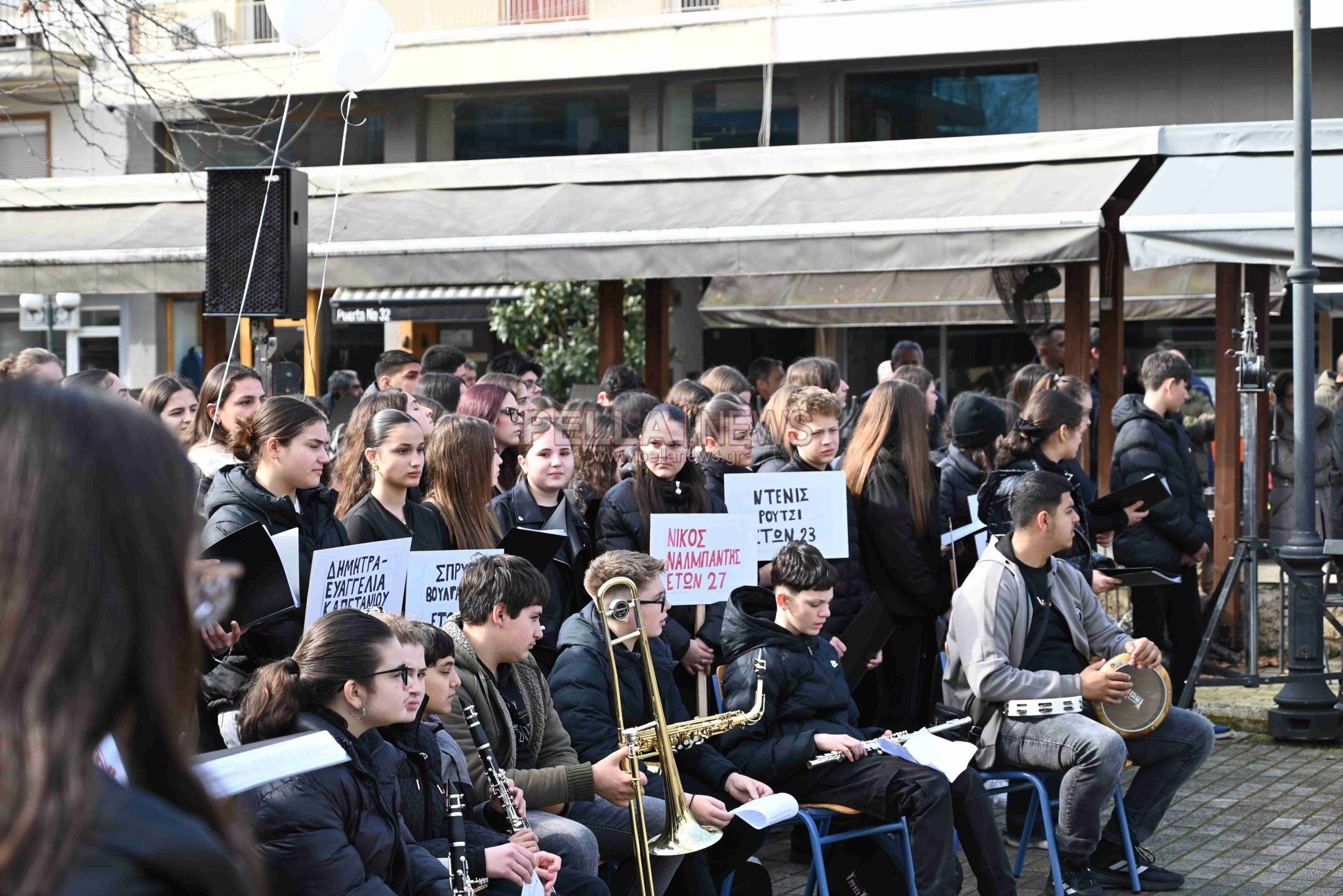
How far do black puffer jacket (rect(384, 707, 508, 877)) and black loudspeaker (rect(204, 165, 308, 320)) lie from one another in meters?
4.35

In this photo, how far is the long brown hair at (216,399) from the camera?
691 cm

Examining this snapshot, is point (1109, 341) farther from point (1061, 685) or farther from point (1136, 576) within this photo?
point (1061, 685)

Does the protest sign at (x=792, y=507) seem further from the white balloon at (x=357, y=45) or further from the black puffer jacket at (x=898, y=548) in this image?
the white balloon at (x=357, y=45)

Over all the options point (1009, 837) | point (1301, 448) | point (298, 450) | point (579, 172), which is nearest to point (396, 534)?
point (298, 450)

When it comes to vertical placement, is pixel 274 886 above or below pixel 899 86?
below

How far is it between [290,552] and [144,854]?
4.05 m

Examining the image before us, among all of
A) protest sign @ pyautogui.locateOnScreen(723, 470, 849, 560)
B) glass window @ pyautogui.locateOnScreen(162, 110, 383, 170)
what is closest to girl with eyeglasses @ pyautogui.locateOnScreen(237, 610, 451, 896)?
protest sign @ pyautogui.locateOnScreen(723, 470, 849, 560)

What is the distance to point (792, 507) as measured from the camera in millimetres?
7273

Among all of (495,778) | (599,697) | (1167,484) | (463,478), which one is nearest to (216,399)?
(463,478)

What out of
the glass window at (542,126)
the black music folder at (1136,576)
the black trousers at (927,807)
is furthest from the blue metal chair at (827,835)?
the glass window at (542,126)

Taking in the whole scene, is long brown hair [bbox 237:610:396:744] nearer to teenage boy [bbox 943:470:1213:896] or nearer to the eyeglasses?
the eyeglasses

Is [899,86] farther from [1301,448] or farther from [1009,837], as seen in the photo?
[1009,837]

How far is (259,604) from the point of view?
15.1 feet

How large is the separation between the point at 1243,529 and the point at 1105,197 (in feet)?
8.13
